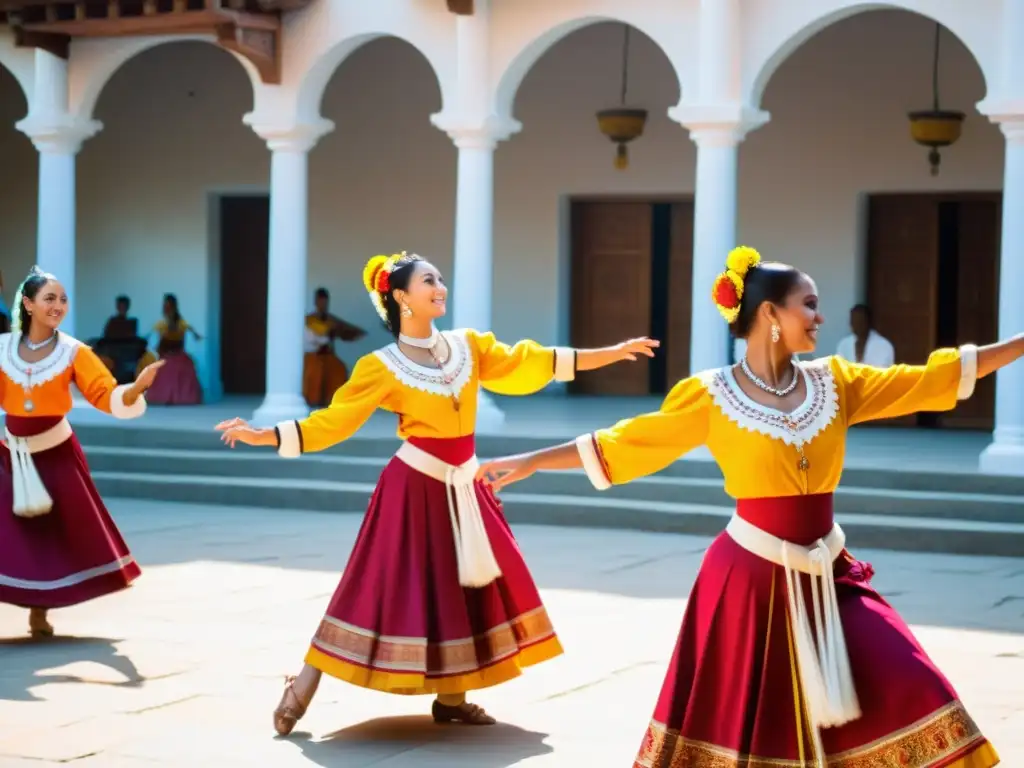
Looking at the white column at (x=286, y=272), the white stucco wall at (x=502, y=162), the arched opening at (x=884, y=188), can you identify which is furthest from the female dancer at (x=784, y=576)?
the arched opening at (x=884, y=188)

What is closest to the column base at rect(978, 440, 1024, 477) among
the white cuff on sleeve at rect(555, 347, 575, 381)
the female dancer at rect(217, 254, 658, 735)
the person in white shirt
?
the person in white shirt

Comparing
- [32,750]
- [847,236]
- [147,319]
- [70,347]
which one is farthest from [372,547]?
[147,319]

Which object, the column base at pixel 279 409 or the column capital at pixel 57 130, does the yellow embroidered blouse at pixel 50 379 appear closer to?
the column base at pixel 279 409

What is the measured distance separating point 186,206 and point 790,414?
49.4 feet

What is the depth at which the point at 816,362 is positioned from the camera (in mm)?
4727

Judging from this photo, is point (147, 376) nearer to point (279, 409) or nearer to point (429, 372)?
point (429, 372)

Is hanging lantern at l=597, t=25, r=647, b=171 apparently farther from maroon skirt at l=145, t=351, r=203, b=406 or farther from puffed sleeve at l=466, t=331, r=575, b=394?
puffed sleeve at l=466, t=331, r=575, b=394

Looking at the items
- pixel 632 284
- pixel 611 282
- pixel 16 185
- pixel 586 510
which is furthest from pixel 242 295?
pixel 586 510

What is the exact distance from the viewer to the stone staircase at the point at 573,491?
10820 mm

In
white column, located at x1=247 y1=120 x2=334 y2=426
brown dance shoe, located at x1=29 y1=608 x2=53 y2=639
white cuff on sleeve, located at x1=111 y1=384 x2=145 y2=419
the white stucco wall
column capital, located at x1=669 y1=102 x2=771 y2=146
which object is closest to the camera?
→ white cuff on sleeve, located at x1=111 y1=384 x2=145 y2=419

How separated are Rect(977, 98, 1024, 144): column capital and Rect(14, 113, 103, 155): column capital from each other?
7.87m

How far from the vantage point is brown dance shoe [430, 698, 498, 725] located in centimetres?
598

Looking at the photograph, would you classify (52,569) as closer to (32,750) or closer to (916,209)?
(32,750)

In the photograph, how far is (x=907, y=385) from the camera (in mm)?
4617
